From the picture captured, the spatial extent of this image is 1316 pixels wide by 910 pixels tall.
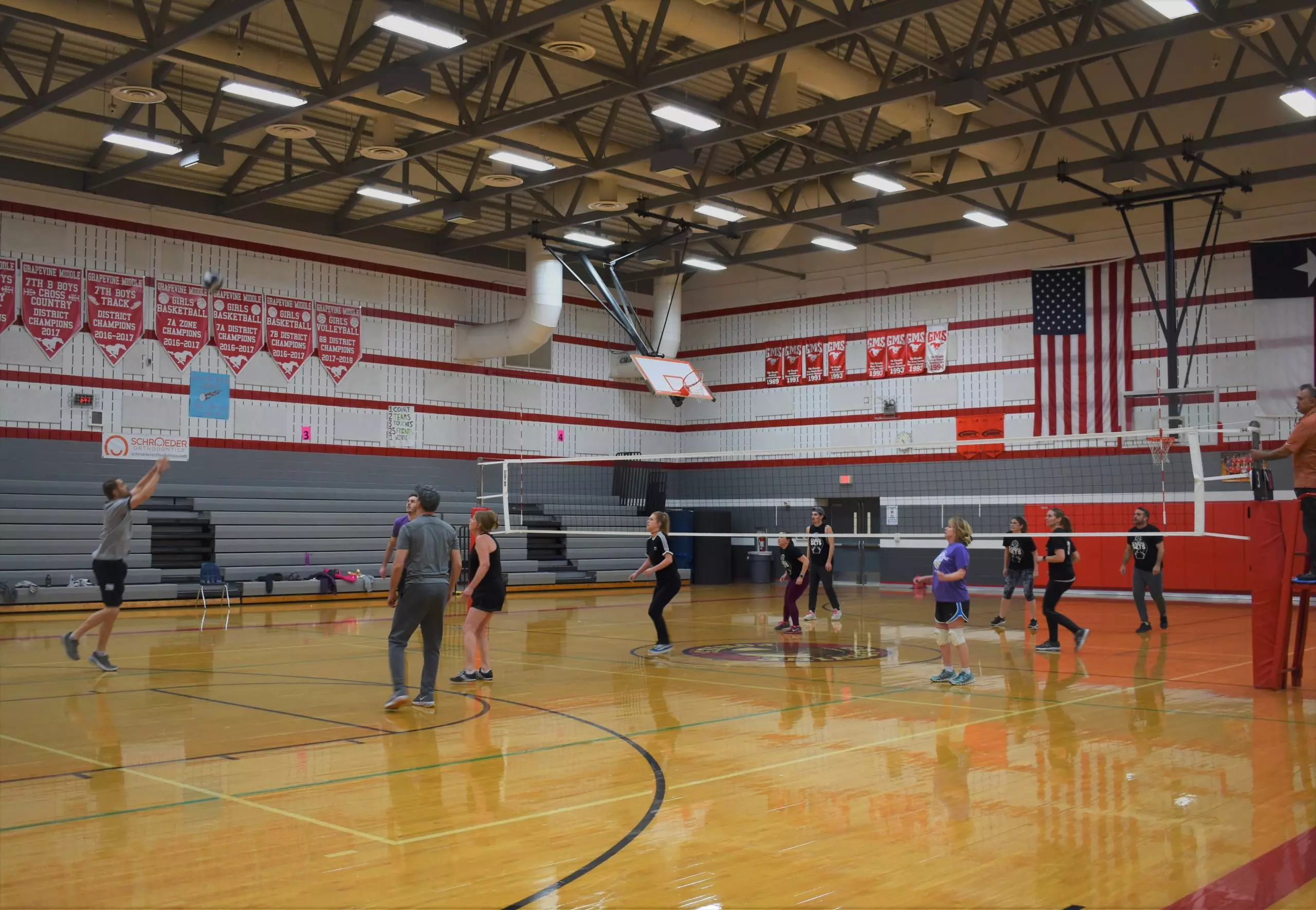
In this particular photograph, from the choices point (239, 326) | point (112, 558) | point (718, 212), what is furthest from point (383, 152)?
point (112, 558)

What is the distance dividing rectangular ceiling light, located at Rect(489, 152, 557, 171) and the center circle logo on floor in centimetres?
936

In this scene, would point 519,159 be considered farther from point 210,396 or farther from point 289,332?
point 210,396

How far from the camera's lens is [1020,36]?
19484mm

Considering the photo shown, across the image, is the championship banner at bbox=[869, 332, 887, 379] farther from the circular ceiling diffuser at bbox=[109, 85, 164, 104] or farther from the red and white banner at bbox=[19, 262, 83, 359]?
the red and white banner at bbox=[19, 262, 83, 359]

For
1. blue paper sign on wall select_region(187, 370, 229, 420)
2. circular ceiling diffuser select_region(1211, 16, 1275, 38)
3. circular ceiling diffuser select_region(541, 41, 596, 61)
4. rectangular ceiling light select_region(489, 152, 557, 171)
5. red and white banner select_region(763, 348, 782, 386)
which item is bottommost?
blue paper sign on wall select_region(187, 370, 229, 420)

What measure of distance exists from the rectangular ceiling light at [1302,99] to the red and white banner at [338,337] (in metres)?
19.0

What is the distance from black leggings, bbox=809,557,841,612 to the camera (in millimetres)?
17891

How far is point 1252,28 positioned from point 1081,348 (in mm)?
11100

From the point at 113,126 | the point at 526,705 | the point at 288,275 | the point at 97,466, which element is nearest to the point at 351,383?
the point at 288,275

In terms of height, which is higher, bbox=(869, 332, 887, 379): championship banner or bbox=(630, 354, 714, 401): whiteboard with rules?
bbox=(869, 332, 887, 379): championship banner

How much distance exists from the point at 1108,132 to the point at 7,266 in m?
20.3

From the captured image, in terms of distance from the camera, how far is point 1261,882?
15.3 feet

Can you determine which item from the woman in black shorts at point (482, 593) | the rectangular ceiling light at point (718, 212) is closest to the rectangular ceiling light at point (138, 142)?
the rectangular ceiling light at point (718, 212)

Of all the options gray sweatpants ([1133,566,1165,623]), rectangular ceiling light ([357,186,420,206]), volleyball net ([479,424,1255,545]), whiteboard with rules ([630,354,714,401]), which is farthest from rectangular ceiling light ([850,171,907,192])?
rectangular ceiling light ([357,186,420,206])
